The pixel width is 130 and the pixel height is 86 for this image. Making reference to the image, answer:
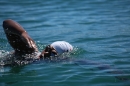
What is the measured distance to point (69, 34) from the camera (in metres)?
11.2

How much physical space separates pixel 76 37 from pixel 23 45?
11.4ft

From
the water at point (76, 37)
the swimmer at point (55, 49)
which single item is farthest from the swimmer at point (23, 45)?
the water at point (76, 37)

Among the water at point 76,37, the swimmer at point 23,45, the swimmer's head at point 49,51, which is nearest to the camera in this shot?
the water at point 76,37

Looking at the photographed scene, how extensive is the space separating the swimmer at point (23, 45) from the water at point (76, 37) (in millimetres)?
284

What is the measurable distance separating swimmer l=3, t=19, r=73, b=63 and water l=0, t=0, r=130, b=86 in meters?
0.28

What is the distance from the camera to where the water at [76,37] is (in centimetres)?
711

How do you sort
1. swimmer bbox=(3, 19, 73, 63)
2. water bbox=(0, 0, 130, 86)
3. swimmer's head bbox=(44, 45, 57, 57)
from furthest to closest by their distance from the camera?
swimmer's head bbox=(44, 45, 57, 57)
swimmer bbox=(3, 19, 73, 63)
water bbox=(0, 0, 130, 86)

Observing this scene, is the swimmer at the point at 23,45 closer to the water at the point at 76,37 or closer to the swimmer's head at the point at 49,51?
the swimmer's head at the point at 49,51

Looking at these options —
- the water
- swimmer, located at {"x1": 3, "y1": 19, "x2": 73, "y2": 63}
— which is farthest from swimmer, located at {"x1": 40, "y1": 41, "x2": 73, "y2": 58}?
the water

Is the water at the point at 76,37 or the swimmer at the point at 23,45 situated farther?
the swimmer at the point at 23,45

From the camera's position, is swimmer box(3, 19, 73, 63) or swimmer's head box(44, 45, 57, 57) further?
swimmer's head box(44, 45, 57, 57)

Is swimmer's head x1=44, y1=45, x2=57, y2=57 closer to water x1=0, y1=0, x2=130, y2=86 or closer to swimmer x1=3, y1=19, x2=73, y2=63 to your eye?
swimmer x1=3, y1=19, x2=73, y2=63

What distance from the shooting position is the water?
7105 mm

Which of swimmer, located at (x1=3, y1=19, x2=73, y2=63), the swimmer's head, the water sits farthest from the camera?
the swimmer's head
